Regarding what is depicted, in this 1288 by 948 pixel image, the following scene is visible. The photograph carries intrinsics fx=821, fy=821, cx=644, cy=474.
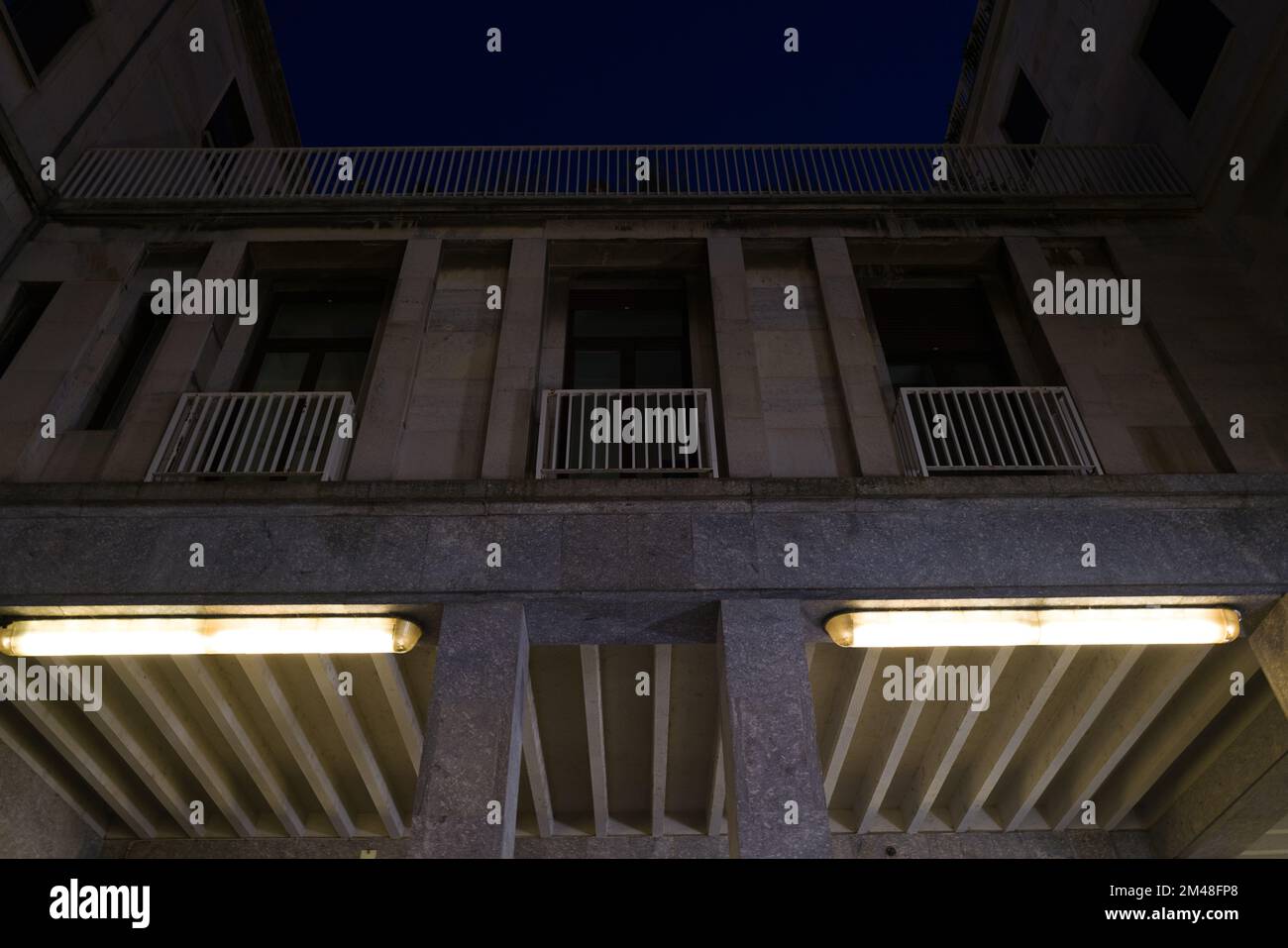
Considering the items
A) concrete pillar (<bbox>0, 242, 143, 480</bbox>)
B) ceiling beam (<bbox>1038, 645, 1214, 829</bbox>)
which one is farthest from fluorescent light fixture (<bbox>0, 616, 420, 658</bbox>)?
ceiling beam (<bbox>1038, 645, 1214, 829</bbox>)

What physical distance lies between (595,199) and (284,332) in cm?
390

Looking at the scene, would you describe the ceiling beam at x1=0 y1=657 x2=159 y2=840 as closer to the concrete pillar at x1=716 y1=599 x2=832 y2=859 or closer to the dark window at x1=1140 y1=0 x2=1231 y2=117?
the concrete pillar at x1=716 y1=599 x2=832 y2=859

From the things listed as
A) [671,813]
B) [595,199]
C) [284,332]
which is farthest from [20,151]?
[671,813]

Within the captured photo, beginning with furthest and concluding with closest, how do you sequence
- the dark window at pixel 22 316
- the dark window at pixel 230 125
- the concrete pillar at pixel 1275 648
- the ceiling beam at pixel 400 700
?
the dark window at pixel 230 125, the dark window at pixel 22 316, the ceiling beam at pixel 400 700, the concrete pillar at pixel 1275 648

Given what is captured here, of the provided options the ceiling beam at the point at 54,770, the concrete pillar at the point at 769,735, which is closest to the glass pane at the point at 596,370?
the concrete pillar at the point at 769,735

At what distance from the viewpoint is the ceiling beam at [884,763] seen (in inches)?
300

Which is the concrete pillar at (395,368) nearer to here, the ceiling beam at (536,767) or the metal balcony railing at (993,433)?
the ceiling beam at (536,767)

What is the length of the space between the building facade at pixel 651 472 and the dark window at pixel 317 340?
6cm

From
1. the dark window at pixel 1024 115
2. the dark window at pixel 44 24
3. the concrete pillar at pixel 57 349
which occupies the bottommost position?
the concrete pillar at pixel 57 349

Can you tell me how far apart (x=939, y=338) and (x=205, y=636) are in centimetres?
786

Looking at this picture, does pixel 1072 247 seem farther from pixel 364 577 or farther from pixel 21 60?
pixel 21 60
